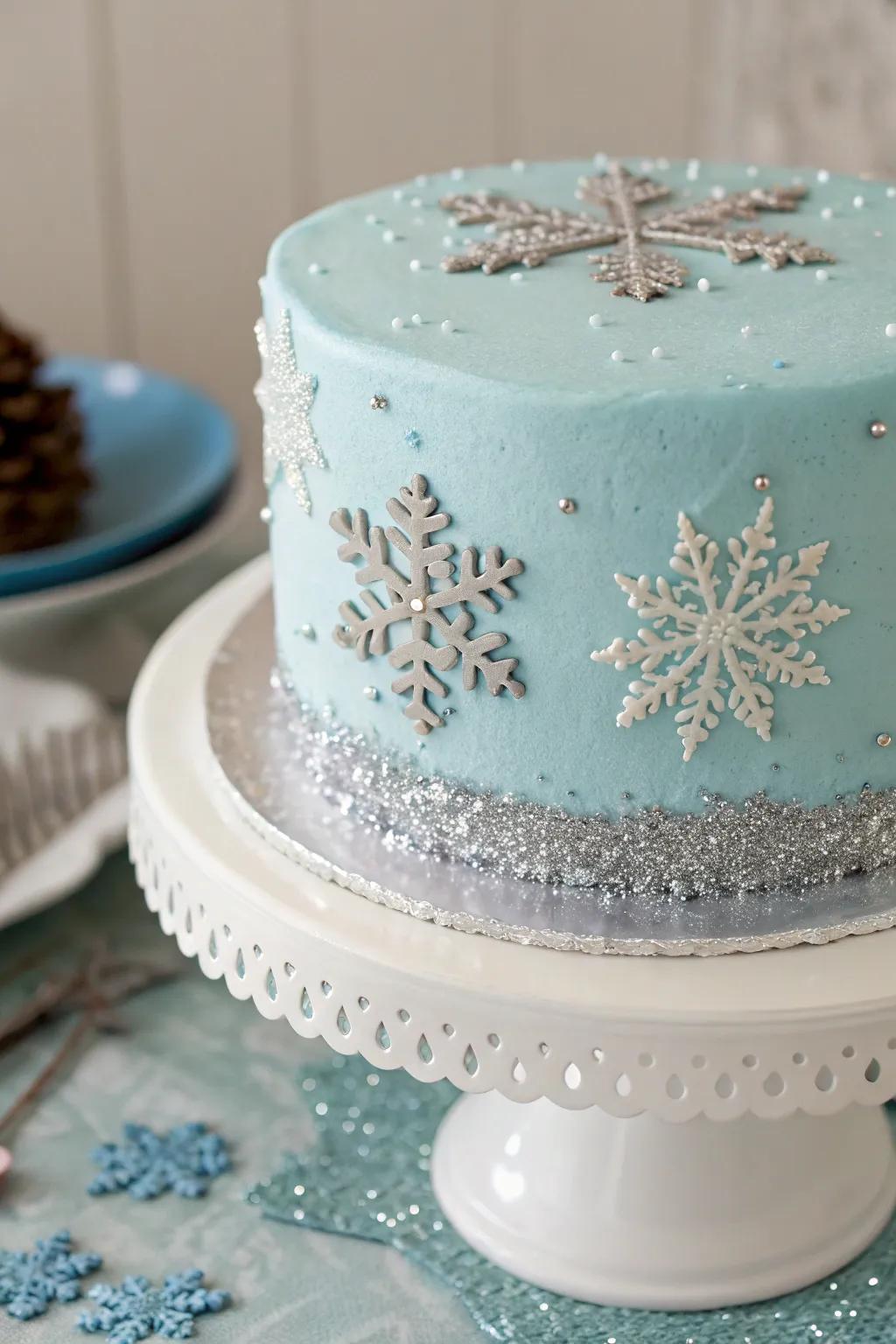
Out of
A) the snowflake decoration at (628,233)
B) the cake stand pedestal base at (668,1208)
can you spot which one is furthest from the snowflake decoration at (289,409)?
the cake stand pedestal base at (668,1208)

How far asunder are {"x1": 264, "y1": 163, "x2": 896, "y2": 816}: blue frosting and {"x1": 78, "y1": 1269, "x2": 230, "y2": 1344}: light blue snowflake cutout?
44 cm

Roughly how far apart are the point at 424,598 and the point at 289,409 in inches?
6.6

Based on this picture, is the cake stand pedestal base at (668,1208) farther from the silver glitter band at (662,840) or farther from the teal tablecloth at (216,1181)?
the silver glitter band at (662,840)

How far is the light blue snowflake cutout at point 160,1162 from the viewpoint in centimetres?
130

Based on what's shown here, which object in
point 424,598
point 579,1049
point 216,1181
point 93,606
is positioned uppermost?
point 424,598

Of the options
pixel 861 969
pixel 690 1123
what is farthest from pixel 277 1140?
pixel 861 969

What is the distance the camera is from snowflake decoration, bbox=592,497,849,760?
933mm

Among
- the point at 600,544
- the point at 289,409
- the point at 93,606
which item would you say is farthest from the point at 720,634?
the point at 93,606

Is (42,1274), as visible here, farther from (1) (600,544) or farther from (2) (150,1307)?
(1) (600,544)

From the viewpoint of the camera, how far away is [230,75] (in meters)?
2.09

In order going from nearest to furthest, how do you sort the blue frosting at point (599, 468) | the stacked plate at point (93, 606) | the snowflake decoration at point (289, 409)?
1. the blue frosting at point (599, 468)
2. the snowflake decoration at point (289, 409)
3. the stacked plate at point (93, 606)

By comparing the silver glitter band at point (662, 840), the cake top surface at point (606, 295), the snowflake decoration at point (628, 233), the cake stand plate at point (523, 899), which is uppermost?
the snowflake decoration at point (628, 233)

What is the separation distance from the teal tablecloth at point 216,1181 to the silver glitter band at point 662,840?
362mm

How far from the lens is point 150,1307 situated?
1188 mm
